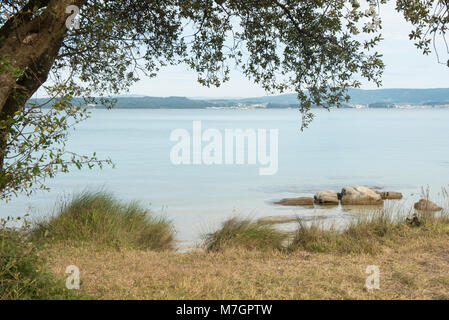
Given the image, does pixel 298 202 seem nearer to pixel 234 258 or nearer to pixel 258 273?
pixel 234 258

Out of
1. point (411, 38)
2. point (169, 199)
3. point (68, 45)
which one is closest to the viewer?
point (411, 38)

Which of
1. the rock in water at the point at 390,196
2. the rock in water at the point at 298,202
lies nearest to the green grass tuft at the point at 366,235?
the rock in water at the point at 298,202

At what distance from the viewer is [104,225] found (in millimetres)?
8312

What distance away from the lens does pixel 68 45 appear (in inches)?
313

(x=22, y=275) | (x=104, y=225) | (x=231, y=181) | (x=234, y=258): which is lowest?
(x=231, y=181)

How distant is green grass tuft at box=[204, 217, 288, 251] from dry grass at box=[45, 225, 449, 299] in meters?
0.45

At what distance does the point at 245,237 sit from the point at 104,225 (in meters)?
2.40

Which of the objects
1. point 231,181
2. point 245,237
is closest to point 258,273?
point 245,237

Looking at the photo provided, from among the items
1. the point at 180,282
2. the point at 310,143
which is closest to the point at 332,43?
the point at 180,282

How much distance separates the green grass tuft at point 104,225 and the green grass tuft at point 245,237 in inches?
45.6

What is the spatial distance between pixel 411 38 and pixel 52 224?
645cm

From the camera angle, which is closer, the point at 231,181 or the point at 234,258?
the point at 234,258

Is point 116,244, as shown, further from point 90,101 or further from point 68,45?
point 68,45
